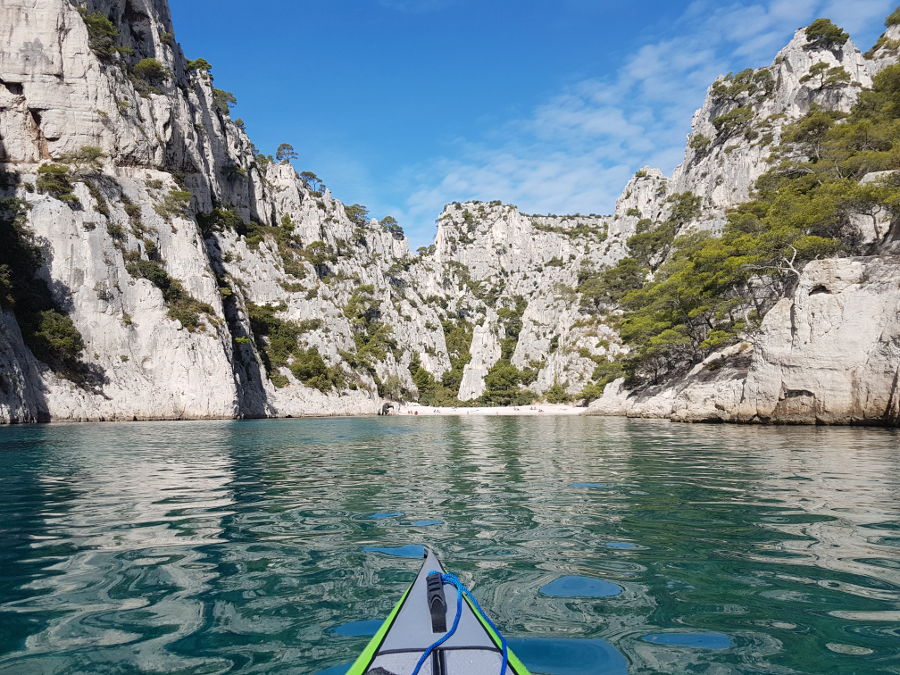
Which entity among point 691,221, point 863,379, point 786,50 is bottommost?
point 863,379

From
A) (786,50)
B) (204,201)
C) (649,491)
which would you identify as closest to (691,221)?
(786,50)

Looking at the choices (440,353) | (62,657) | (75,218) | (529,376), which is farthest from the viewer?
(440,353)

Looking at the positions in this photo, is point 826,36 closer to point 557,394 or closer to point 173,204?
point 557,394

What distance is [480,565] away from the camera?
576cm

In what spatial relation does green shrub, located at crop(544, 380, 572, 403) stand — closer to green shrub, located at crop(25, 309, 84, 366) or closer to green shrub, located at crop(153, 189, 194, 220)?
green shrub, located at crop(153, 189, 194, 220)

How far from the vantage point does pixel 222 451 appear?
18734mm

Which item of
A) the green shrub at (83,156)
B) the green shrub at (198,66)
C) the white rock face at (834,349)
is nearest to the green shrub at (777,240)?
the white rock face at (834,349)

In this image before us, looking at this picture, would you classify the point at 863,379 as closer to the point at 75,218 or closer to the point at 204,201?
the point at 75,218

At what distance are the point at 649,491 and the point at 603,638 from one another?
6.79m

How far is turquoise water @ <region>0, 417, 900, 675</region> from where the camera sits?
376cm

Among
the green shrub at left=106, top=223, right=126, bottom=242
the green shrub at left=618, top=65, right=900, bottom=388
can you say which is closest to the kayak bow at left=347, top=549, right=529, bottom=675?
the green shrub at left=618, top=65, right=900, bottom=388

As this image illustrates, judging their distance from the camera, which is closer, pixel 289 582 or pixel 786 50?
pixel 289 582

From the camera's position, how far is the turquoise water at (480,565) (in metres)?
3.76

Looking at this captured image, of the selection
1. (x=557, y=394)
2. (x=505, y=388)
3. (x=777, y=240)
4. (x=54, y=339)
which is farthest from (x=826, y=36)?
(x=54, y=339)
